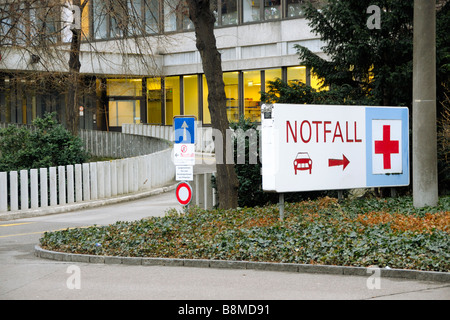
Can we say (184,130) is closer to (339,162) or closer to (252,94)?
(339,162)

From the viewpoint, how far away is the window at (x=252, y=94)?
134 feet

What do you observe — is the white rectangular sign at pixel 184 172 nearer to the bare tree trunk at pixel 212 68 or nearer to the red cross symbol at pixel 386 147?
the bare tree trunk at pixel 212 68

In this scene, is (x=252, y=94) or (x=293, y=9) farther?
(x=252, y=94)

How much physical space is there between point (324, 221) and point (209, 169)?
1671 cm

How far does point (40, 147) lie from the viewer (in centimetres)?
2259

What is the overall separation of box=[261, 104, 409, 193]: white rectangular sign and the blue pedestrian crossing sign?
5.20ft

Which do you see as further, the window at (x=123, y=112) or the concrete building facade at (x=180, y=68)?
the window at (x=123, y=112)

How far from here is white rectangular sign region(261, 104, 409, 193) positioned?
13.3 metres

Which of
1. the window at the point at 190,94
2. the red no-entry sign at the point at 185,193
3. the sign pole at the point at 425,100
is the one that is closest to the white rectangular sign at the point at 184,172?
the red no-entry sign at the point at 185,193

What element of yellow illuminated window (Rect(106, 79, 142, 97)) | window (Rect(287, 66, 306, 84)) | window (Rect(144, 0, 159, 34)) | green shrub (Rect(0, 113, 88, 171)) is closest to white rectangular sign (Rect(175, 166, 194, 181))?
window (Rect(144, 0, 159, 34))

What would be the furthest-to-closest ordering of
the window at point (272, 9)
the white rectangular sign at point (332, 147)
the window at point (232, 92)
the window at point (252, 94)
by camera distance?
the window at point (232, 92)
the window at point (252, 94)
the window at point (272, 9)
the white rectangular sign at point (332, 147)

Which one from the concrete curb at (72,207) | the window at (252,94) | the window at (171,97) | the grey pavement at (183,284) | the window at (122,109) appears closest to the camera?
the grey pavement at (183,284)

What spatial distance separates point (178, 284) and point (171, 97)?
3874 cm

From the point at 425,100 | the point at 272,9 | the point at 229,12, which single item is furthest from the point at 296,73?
the point at 425,100
